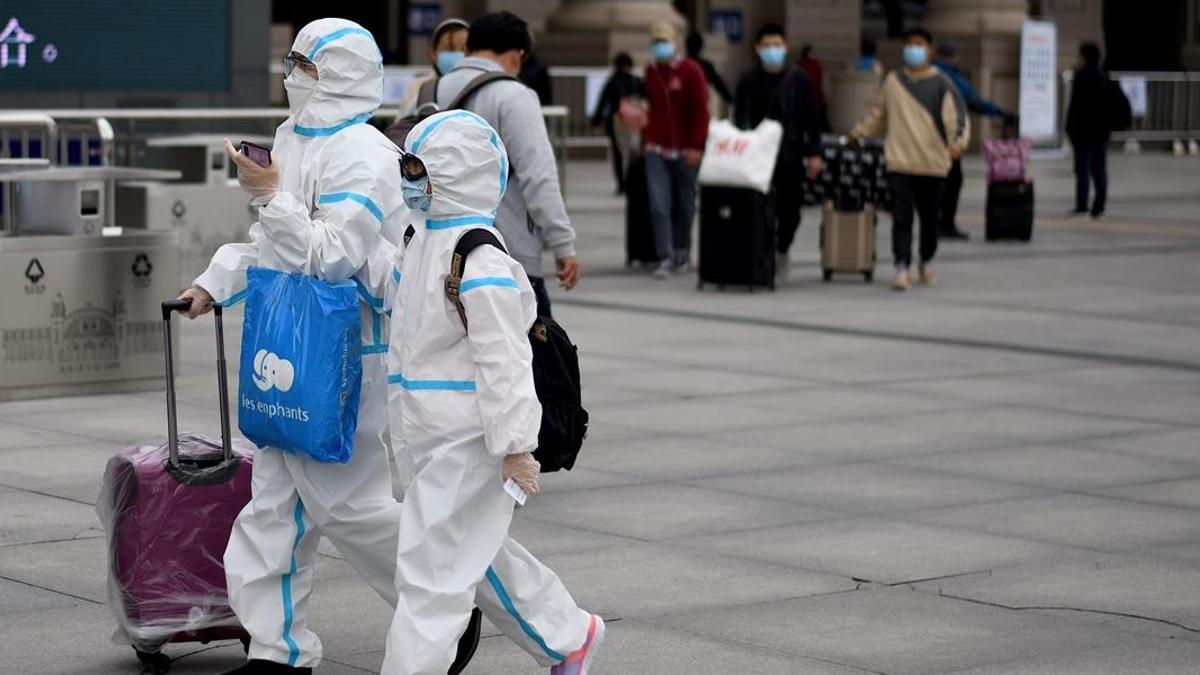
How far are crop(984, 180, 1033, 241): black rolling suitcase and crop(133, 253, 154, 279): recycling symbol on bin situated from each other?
11.1 metres

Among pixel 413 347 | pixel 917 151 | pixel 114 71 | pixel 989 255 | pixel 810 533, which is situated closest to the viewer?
pixel 413 347

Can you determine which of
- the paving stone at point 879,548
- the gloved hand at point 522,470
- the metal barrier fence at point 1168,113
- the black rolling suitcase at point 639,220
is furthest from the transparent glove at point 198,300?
the metal barrier fence at point 1168,113

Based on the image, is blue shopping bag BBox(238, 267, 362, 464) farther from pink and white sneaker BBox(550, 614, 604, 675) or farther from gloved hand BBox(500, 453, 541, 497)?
pink and white sneaker BBox(550, 614, 604, 675)

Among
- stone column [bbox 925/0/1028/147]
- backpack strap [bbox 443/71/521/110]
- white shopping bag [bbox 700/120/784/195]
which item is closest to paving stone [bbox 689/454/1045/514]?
backpack strap [bbox 443/71/521/110]

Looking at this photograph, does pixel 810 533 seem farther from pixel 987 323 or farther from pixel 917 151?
pixel 917 151

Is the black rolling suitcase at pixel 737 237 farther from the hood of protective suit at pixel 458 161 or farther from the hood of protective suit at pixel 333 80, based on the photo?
the hood of protective suit at pixel 458 161

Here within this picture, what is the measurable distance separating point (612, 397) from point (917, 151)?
5313mm

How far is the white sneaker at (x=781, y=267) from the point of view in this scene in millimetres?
16308

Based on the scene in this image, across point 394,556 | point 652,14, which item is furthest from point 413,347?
point 652,14

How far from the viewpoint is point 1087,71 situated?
2320 centimetres

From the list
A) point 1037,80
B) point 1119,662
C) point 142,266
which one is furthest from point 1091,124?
point 1119,662

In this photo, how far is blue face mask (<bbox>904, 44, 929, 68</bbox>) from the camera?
1569 cm

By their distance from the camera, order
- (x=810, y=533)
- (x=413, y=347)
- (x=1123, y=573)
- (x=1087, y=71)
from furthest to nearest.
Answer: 1. (x=1087, y=71)
2. (x=810, y=533)
3. (x=1123, y=573)
4. (x=413, y=347)

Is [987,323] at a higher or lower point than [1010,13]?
lower
